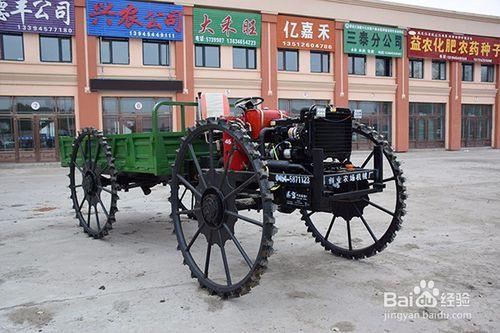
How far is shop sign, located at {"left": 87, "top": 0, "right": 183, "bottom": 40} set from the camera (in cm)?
2248

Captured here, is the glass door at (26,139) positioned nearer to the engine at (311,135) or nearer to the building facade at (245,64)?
the building facade at (245,64)

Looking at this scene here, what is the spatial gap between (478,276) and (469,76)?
3323cm

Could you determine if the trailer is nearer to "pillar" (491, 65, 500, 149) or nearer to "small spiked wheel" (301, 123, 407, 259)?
"small spiked wheel" (301, 123, 407, 259)

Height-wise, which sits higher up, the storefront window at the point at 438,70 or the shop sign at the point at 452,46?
the shop sign at the point at 452,46

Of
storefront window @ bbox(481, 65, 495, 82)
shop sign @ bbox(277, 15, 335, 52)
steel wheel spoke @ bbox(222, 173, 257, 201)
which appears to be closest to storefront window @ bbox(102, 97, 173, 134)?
shop sign @ bbox(277, 15, 335, 52)

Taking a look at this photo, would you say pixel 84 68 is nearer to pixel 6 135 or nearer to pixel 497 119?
pixel 6 135

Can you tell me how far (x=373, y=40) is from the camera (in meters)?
29.1

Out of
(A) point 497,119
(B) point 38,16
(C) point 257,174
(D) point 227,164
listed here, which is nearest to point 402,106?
(A) point 497,119

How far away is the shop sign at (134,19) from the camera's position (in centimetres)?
2248

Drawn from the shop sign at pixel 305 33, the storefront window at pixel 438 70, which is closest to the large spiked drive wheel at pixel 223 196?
the shop sign at pixel 305 33

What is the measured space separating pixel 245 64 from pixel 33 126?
11993 millimetres

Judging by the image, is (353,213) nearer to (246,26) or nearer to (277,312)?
(277,312)

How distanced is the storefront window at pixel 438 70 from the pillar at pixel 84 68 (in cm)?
2318

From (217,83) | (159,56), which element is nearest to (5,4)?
(159,56)
